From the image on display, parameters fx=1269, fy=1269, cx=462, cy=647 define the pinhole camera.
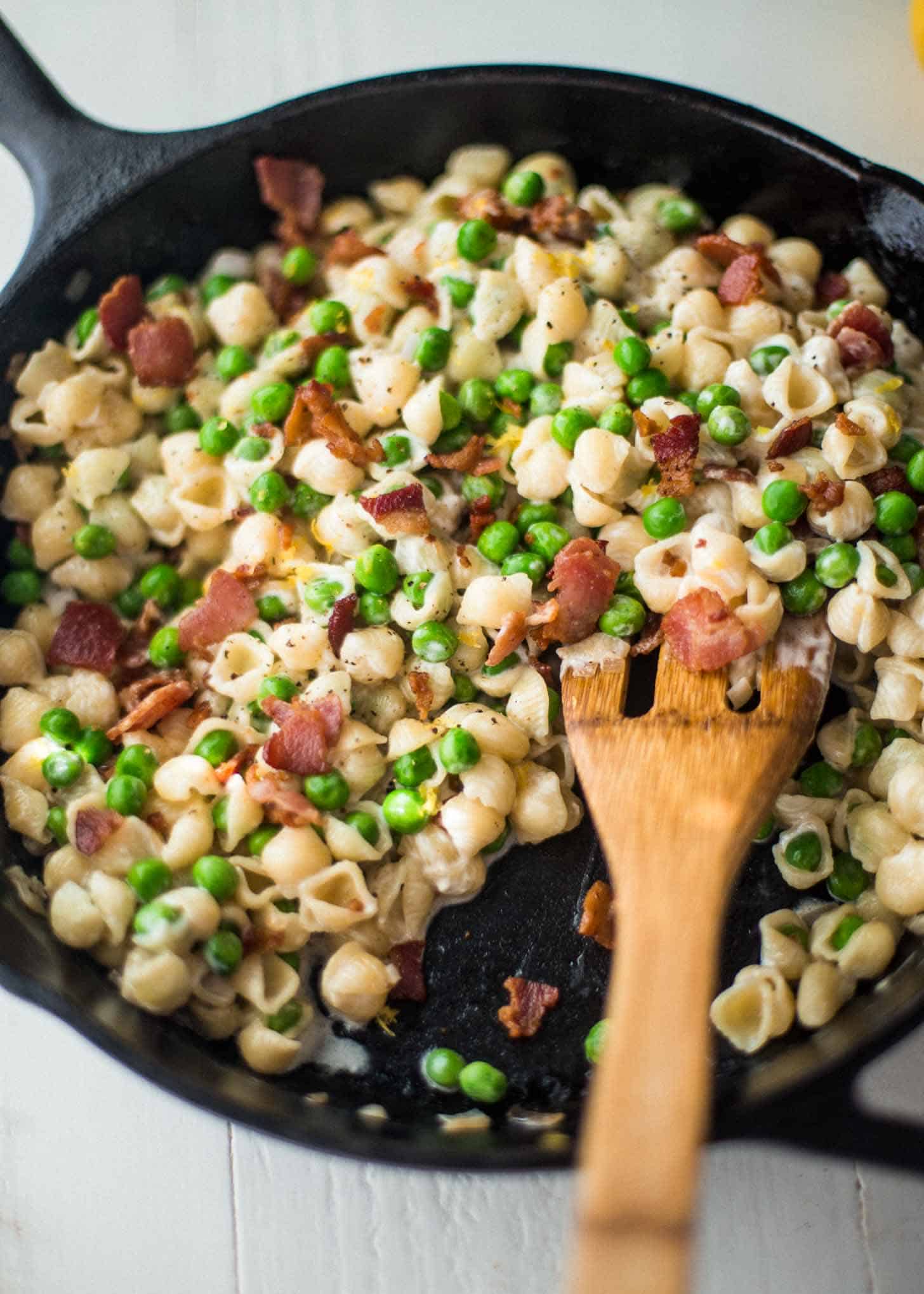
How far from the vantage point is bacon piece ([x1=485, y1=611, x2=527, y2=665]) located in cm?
283

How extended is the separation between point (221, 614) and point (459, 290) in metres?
1.01

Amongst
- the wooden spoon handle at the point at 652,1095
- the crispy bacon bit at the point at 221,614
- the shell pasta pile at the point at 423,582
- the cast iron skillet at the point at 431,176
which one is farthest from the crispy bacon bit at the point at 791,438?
the crispy bacon bit at the point at 221,614

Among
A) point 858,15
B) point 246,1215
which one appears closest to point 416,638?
point 246,1215

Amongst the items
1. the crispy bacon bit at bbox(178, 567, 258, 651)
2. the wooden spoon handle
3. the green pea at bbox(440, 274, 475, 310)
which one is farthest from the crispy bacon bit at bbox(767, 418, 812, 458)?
the crispy bacon bit at bbox(178, 567, 258, 651)

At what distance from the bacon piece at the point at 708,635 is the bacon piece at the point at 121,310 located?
163 cm

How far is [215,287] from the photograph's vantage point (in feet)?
11.3

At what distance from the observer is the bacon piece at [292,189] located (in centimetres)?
336

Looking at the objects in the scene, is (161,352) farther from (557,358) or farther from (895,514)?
(895,514)

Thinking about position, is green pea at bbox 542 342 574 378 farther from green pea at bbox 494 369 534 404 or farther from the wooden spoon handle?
the wooden spoon handle

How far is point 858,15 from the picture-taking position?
390 centimetres

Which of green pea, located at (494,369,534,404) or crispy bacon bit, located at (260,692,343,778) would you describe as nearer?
crispy bacon bit, located at (260,692,343,778)

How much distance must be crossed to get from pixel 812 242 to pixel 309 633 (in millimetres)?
1738

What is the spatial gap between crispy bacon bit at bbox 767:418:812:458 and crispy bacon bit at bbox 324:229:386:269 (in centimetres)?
120

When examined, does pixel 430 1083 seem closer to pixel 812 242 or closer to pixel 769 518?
pixel 769 518
